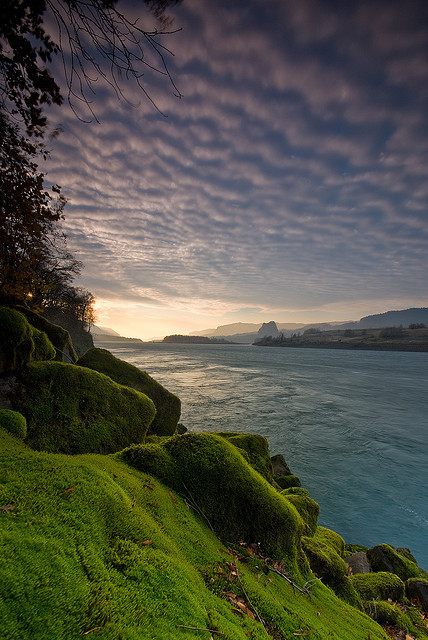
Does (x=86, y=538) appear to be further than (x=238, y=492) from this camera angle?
No

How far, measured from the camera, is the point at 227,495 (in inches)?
149

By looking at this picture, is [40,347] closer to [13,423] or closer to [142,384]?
[13,423]

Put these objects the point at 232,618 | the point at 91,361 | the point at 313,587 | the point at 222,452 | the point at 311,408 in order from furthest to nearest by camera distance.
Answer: the point at 311,408
the point at 91,361
the point at 222,452
the point at 313,587
the point at 232,618

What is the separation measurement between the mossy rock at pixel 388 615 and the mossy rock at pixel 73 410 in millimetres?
5203

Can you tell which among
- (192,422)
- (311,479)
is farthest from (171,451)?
(192,422)

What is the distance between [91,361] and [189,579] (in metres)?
8.19

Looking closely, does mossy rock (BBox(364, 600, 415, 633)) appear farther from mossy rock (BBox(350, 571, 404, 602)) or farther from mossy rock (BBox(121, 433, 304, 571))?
mossy rock (BBox(121, 433, 304, 571))

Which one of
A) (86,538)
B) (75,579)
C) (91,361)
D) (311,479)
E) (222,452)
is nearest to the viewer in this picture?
(75,579)

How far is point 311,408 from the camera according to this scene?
26.3 meters

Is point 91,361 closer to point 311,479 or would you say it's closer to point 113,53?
point 113,53

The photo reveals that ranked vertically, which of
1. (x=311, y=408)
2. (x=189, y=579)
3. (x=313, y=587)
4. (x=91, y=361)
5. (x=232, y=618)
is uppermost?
(x=91, y=361)

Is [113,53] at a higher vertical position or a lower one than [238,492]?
higher

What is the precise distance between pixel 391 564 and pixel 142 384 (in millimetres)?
8732

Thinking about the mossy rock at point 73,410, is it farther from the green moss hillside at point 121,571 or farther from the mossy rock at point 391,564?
the mossy rock at point 391,564
